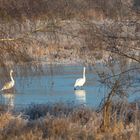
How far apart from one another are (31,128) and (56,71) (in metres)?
2.35

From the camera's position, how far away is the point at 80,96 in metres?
17.9

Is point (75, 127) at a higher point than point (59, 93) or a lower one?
higher

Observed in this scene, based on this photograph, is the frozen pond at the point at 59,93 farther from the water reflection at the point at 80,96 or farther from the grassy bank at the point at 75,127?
the grassy bank at the point at 75,127

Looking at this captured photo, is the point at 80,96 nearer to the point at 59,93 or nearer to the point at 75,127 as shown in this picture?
the point at 59,93

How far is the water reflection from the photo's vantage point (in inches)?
661

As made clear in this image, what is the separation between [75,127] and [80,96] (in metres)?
6.69

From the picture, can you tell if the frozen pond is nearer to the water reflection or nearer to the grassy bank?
the water reflection

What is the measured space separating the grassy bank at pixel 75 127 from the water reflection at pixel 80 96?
3.51 m

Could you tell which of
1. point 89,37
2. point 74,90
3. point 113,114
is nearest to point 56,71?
point 89,37

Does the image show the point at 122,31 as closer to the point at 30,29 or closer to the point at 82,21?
the point at 82,21

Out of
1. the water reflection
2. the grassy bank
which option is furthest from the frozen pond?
the grassy bank

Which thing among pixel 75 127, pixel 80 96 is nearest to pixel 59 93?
pixel 80 96

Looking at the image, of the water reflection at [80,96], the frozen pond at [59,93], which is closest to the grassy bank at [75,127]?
the frozen pond at [59,93]

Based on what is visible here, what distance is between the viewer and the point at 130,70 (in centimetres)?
1025
